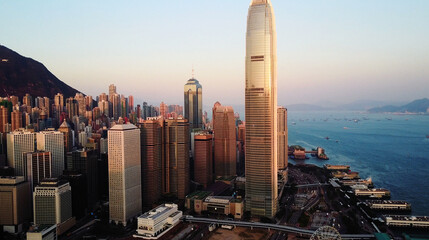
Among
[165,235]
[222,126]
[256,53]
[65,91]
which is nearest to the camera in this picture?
[165,235]

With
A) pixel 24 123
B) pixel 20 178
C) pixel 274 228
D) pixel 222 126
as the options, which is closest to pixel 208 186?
pixel 222 126

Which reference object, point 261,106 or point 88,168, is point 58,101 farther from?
point 261,106

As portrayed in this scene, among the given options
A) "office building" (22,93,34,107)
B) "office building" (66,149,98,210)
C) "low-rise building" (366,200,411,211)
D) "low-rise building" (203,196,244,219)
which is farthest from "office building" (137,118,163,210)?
"office building" (22,93,34,107)

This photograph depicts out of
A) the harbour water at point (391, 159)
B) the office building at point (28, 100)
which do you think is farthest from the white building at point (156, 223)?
the office building at point (28, 100)

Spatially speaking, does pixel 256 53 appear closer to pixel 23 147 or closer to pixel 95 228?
pixel 95 228

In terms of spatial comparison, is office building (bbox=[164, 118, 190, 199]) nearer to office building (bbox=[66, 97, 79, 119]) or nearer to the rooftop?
the rooftop

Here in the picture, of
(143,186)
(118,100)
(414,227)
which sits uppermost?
(118,100)
